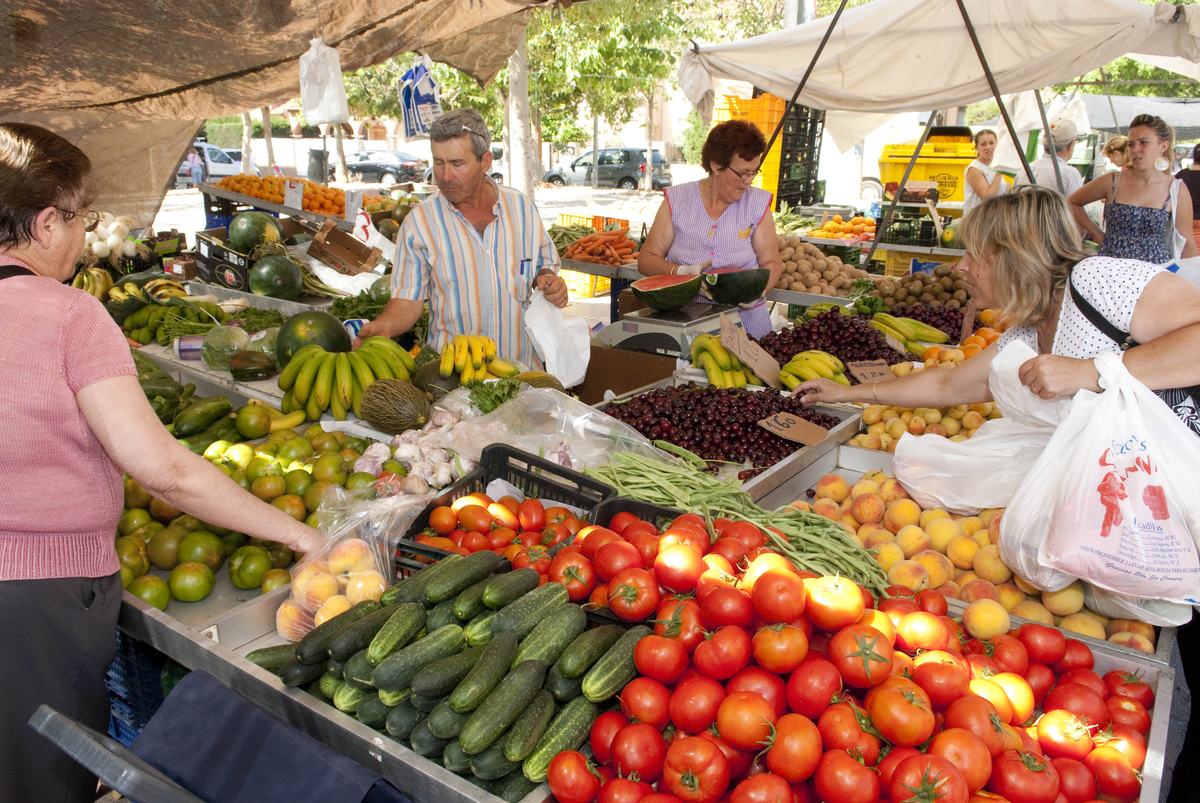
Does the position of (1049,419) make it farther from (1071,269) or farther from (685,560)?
(685,560)

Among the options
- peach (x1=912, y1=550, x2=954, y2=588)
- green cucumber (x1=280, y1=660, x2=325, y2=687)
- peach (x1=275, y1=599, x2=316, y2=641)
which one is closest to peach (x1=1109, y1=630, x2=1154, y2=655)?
peach (x1=912, y1=550, x2=954, y2=588)

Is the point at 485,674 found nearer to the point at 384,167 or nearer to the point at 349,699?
the point at 349,699

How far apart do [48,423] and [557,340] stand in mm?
2642

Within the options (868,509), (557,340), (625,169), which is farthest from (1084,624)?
(625,169)

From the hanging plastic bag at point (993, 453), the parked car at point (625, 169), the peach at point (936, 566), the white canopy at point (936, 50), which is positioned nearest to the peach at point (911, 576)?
the peach at point (936, 566)

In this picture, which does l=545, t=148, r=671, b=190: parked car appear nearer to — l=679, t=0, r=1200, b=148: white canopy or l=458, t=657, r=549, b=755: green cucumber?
l=679, t=0, r=1200, b=148: white canopy

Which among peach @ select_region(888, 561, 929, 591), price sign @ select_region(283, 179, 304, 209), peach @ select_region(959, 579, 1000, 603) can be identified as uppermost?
price sign @ select_region(283, 179, 304, 209)

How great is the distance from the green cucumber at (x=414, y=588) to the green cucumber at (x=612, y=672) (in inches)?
20.8

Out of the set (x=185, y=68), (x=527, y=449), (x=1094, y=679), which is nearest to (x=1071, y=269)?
(x=1094, y=679)

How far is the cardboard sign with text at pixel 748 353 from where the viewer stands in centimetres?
432

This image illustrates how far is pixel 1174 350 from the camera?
2461 millimetres

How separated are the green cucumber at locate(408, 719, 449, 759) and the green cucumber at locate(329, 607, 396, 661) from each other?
0.26m

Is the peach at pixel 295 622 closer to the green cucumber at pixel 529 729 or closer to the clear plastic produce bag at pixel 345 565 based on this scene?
the clear plastic produce bag at pixel 345 565

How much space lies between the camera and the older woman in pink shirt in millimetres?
1928
